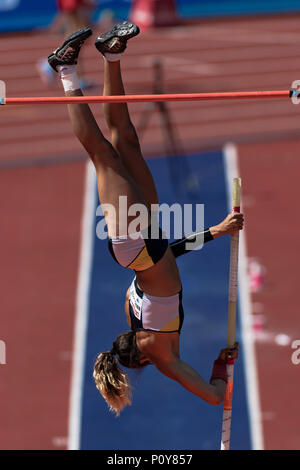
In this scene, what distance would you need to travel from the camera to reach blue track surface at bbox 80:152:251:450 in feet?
37.6

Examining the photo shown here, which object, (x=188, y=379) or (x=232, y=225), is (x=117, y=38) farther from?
(x=188, y=379)

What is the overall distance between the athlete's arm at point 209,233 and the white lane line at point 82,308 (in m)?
4.29

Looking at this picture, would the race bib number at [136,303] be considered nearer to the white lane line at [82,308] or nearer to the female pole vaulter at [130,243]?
the female pole vaulter at [130,243]

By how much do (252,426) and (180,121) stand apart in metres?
7.81

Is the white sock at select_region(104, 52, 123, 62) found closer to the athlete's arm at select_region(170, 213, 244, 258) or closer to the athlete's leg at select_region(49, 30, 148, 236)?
the athlete's leg at select_region(49, 30, 148, 236)

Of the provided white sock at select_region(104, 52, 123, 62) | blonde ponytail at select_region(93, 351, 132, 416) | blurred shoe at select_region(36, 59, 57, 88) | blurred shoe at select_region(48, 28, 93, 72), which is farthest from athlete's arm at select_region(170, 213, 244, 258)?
blurred shoe at select_region(36, 59, 57, 88)

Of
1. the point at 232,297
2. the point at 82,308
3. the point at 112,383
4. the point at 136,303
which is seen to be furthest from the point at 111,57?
the point at 82,308

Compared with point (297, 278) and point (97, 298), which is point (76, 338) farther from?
point (297, 278)

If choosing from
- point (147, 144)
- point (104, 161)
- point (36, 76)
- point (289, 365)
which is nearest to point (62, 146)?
point (147, 144)

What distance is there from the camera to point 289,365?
12.4 metres

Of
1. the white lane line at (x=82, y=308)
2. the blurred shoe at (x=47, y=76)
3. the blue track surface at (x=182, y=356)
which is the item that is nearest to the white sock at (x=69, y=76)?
the blue track surface at (x=182, y=356)

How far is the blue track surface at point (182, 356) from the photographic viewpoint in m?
11.5

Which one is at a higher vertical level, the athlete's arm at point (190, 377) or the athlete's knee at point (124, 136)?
the athlete's knee at point (124, 136)

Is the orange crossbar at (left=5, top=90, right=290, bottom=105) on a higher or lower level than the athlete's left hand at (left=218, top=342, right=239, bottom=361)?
higher
